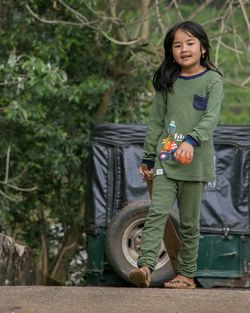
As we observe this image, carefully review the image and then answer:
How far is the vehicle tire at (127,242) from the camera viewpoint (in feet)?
26.3

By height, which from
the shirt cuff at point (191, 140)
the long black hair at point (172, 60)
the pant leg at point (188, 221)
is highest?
the long black hair at point (172, 60)

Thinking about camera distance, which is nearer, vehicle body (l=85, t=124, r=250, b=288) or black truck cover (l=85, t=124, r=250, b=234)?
vehicle body (l=85, t=124, r=250, b=288)

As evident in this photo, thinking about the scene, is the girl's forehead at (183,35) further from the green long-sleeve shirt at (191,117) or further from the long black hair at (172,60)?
the green long-sleeve shirt at (191,117)

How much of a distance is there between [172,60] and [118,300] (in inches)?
66.3

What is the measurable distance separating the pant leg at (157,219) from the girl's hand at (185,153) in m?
0.30

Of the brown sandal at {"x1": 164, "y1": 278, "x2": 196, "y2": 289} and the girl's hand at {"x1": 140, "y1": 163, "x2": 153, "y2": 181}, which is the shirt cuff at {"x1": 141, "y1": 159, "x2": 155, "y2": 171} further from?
the brown sandal at {"x1": 164, "y1": 278, "x2": 196, "y2": 289}

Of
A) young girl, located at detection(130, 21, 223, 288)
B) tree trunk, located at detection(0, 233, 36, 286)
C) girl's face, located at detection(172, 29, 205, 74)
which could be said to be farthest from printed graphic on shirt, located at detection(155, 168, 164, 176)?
tree trunk, located at detection(0, 233, 36, 286)

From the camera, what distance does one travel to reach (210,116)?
581 cm

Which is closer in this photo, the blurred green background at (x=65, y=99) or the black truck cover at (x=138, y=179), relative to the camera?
the black truck cover at (x=138, y=179)

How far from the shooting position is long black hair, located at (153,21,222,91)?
6.01 meters

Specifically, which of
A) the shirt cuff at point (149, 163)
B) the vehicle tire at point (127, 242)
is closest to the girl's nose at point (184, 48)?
the shirt cuff at point (149, 163)

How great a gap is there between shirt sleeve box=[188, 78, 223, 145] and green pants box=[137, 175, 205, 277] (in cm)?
36

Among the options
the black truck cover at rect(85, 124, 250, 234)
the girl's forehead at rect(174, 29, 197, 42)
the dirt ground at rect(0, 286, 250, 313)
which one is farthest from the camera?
the black truck cover at rect(85, 124, 250, 234)

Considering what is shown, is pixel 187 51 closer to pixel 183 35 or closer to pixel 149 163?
pixel 183 35
